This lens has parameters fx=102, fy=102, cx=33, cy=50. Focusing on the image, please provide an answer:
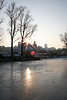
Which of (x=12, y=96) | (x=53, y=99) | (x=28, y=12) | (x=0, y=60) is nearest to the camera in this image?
(x=53, y=99)

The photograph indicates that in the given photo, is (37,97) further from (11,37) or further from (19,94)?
(11,37)

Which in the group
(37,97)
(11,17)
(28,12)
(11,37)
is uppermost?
(28,12)

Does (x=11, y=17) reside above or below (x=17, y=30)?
above

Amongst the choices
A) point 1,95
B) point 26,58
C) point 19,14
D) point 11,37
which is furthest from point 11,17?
point 1,95

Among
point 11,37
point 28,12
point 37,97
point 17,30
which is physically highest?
point 28,12

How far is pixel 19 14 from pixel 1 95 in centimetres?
2253

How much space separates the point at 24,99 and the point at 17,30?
69.7ft

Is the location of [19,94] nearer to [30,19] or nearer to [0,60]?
[0,60]

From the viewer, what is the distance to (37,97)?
135 inches

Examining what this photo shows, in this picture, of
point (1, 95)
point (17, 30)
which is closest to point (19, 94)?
point (1, 95)

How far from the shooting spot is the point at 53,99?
326cm

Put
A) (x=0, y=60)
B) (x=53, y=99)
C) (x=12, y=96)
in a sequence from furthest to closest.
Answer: (x=0, y=60) → (x=12, y=96) → (x=53, y=99)

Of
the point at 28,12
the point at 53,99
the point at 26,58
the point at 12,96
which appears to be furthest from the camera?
the point at 28,12

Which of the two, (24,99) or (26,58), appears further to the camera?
(26,58)
